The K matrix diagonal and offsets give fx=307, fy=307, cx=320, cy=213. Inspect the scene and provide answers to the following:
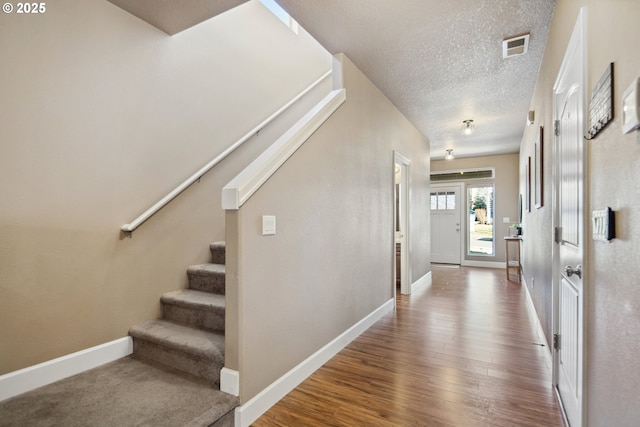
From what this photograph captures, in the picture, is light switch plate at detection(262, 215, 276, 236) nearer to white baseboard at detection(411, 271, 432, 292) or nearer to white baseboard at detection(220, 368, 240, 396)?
white baseboard at detection(220, 368, 240, 396)

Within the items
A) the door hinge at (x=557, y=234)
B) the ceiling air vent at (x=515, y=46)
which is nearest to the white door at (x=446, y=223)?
the ceiling air vent at (x=515, y=46)

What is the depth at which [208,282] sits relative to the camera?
8.77 feet

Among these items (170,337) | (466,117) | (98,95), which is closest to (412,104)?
(466,117)

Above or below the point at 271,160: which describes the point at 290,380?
below

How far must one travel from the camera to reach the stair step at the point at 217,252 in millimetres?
2982

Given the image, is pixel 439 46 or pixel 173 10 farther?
pixel 439 46

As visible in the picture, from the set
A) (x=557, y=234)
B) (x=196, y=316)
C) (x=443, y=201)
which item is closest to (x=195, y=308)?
(x=196, y=316)

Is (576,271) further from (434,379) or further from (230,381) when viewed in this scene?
(230,381)

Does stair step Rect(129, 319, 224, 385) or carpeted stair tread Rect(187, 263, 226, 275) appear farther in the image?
carpeted stair tread Rect(187, 263, 226, 275)

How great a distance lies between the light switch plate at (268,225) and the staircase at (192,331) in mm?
709

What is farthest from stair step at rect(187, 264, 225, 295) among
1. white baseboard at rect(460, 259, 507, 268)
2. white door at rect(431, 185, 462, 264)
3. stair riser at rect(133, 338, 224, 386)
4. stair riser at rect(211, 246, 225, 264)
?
white baseboard at rect(460, 259, 507, 268)

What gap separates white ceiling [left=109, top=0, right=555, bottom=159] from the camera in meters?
2.31

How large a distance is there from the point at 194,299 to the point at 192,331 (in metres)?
0.26

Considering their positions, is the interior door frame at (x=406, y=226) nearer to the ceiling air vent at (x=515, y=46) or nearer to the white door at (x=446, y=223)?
the ceiling air vent at (x=515, y=46)
